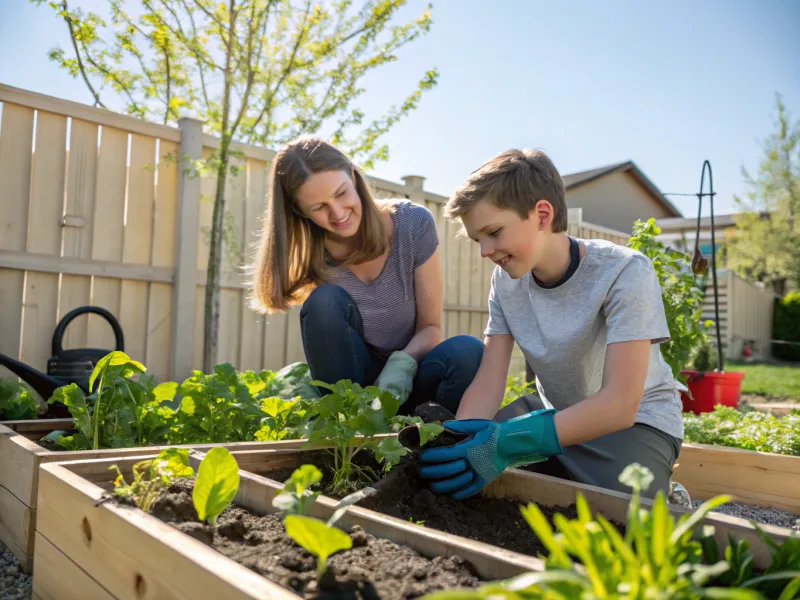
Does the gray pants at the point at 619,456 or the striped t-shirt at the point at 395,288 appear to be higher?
the striped t-shirt at the point at 395,288

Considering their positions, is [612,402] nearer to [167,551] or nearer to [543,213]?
[543,213]

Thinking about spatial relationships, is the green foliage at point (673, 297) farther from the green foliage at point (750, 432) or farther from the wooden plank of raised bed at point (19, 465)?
the wooden plank of raised bed at point (19, 465)

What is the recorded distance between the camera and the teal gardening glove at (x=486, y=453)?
1351 millimetres

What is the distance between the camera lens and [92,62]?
5180 millimetres

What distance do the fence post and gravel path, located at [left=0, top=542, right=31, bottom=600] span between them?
7.23ft

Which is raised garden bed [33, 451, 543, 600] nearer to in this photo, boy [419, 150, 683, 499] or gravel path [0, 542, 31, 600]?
gravel path [0, 542, 31, 600]

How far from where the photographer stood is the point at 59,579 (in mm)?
1131

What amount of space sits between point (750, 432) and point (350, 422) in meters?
1.93

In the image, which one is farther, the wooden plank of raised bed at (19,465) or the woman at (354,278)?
the woman at (354,278)

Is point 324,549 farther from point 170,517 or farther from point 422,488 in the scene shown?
point 422,488

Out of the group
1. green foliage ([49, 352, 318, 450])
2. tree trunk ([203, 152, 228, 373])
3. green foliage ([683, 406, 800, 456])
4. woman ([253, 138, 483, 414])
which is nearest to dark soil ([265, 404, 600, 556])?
green foliage ([49, 352, 318, 450])

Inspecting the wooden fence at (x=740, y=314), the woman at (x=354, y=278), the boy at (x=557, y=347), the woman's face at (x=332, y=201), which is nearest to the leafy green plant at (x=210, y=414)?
the woman at (x=354, y=278)

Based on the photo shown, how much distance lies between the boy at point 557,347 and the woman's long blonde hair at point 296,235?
0.68 meters

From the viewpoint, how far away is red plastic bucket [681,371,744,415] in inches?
171
